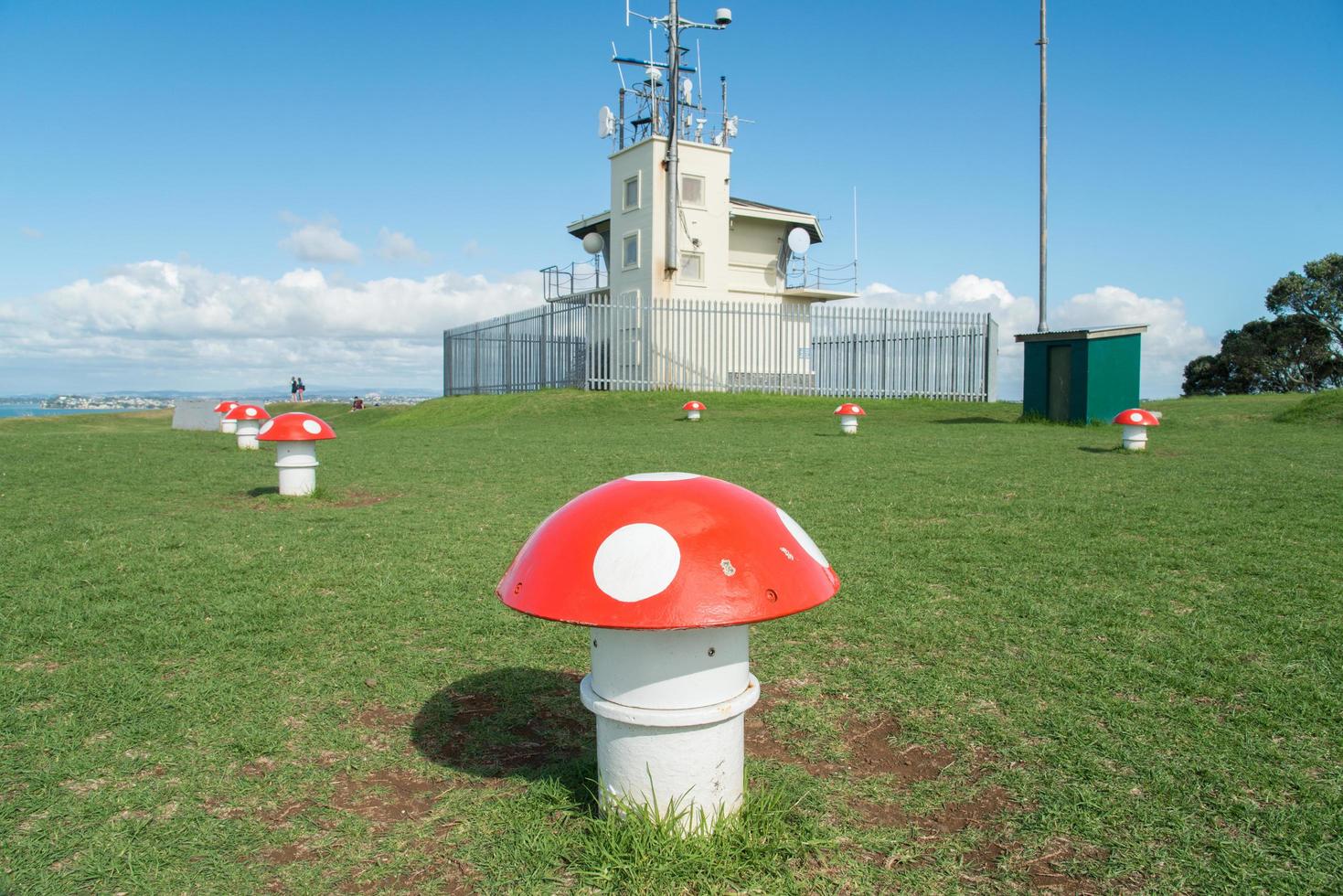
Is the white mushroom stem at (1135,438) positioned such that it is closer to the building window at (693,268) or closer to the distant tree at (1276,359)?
the building window at (693,268)

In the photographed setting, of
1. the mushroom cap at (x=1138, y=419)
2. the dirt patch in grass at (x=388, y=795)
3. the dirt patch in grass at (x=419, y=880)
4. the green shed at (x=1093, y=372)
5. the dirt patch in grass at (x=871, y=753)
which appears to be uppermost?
the green shed at (x=1093, y=372)

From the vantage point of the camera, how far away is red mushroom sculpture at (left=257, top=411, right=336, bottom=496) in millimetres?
9258

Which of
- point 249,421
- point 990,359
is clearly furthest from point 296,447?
point 990,359

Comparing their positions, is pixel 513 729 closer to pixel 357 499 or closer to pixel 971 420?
pixel 357 499

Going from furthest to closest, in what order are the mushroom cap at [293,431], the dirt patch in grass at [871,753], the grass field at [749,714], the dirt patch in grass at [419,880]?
the mushroom cap at [293,431] → the dirt patch in grass at [871,753] → the grass field at [749,714] → the dirt patch in grass at [419,880]

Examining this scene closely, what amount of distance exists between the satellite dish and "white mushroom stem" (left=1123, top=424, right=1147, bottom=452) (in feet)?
82.8

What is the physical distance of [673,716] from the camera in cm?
269

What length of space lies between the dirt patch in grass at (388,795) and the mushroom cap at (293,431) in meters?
6.34

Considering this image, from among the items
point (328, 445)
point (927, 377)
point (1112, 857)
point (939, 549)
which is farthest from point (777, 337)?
point (1112, 857)

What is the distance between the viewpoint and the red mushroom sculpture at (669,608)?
8.43 ft

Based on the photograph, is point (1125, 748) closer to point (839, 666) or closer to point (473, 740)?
point (839, 666)

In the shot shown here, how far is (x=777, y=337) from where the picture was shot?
29312 mm

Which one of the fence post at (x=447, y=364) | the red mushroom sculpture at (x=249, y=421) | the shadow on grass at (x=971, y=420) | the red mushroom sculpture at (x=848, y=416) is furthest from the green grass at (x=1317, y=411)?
the fence post at (x=447, y=364)

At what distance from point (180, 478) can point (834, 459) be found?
831 centimetres
